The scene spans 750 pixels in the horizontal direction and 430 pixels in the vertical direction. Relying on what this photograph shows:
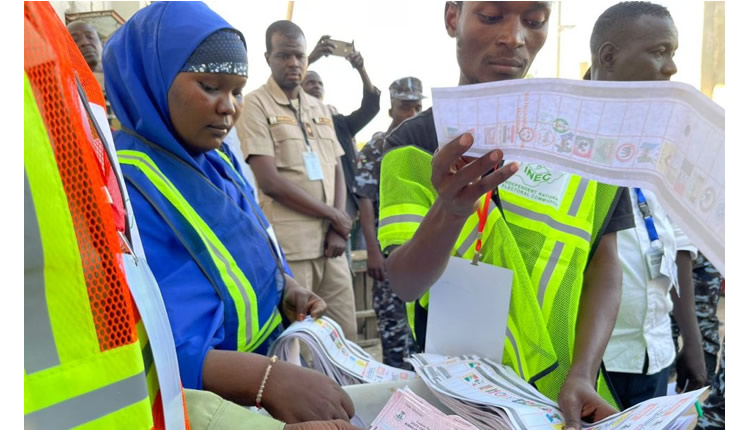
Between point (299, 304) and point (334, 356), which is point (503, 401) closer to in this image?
point (334, 356)

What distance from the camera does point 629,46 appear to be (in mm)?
1769

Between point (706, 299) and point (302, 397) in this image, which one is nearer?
point (302, 397)

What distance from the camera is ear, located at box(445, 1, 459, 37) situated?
1397 millimetres

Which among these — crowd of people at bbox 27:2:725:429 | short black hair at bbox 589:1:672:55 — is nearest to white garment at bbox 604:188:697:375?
crowd of people at bbox 27:2:725:429

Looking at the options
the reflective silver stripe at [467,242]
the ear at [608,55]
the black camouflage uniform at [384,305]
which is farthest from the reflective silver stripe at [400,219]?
the black camouflage uniform at [384,305]

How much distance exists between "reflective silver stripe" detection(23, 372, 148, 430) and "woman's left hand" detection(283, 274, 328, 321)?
923 mm

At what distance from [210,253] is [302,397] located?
0.44 m

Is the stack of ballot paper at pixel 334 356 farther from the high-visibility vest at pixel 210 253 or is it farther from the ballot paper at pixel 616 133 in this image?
the ballot paper at pixel 616 133

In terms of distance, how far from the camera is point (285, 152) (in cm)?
347

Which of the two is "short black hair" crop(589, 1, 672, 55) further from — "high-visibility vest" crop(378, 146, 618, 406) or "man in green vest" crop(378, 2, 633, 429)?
"high-visibility vest" crop(378, 146, 618, 406)

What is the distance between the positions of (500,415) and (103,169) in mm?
789

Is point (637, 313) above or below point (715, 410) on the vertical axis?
above

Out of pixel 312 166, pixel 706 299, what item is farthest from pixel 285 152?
pixel 706 299

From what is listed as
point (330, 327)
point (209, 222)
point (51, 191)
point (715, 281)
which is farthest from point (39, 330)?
point (715, 281)
